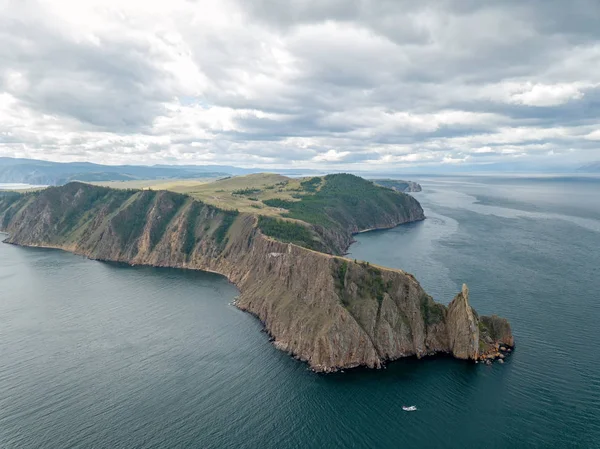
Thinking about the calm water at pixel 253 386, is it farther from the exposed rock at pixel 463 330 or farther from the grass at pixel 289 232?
the grass at pixel 289 232

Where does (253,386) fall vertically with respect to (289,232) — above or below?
below

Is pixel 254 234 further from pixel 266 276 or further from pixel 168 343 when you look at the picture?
pixel 168 343

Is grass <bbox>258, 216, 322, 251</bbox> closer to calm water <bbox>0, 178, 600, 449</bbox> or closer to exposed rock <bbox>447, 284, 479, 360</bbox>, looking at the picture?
calm water <bbox>0, 178, 600, 449</bbox>

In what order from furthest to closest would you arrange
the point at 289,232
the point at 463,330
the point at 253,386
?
the point at 289,232
the point at 463,330
the point at 253,386

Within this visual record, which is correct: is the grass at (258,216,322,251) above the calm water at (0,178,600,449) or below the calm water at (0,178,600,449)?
above

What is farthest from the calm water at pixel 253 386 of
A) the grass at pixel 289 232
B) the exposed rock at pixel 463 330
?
the grass at pixel 289 232

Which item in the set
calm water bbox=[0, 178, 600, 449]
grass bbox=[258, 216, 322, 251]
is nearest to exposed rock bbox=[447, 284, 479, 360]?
calm water bbox=[0, 178, 600, 449]

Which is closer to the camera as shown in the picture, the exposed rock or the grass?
the exposed rock

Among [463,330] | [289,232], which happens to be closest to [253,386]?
[463,330]

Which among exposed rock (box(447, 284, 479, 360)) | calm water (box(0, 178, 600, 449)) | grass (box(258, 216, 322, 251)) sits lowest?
calm water (box(0, 178, 600, 449))

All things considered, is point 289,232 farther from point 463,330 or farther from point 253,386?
point 253,386

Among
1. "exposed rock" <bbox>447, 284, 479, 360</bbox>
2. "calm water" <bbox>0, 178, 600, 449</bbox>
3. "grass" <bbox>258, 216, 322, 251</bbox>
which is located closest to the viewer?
"calm water" <bbox>0, 178, 600, 449</bbox>

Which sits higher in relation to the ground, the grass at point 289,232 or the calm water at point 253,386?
the grass at point 289,232

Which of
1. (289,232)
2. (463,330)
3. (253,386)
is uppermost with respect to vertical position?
(289,232)
